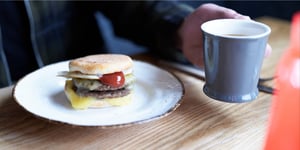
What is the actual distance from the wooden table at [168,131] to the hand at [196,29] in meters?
0.13

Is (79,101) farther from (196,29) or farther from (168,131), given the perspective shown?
(196,29)

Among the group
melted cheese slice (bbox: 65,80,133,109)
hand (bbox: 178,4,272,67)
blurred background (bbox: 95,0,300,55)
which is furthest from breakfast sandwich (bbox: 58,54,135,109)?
blurred background (bbox: 95,0,300,55)

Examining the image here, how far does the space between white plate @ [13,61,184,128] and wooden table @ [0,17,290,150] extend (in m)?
0.02

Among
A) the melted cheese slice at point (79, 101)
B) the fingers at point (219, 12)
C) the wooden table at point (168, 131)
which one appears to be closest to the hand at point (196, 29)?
the fingers at point (219, 12)

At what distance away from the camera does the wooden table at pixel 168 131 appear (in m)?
0.59

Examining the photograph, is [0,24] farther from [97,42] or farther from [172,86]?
[172,86]

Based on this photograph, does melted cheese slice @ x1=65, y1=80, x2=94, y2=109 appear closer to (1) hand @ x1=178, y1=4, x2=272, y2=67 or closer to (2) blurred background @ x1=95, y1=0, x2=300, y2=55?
(1) hand @ x1=178, y1=4, x2=272, y2=67

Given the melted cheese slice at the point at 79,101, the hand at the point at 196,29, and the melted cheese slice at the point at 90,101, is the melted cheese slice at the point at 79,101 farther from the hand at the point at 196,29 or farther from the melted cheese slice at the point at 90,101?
the hand at the point at 196,29

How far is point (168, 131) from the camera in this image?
63 cm

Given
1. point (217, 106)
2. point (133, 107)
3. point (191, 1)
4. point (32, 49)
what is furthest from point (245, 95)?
point (32, 49)

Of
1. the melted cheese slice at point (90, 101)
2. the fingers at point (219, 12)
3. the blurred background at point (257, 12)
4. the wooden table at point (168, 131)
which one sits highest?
the fingers at point (219, 12)

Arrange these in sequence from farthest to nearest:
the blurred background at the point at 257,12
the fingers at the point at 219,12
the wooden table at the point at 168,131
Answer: the blurred background at the point at 257,12 < the fingers at the point at 219,12 < the wooden table at the point at 168,131

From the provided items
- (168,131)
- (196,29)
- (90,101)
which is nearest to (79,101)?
(90,101)

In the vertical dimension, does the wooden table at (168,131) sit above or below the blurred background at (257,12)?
above
